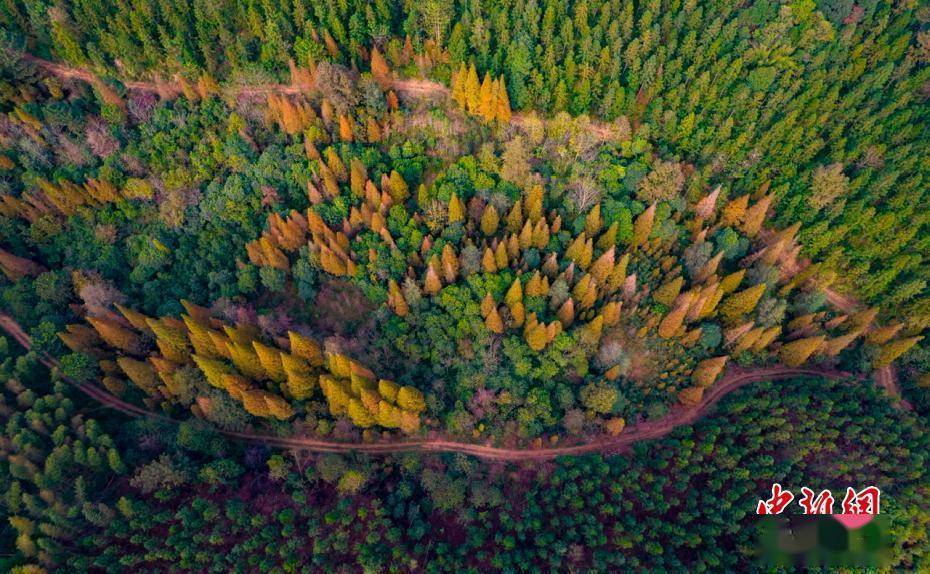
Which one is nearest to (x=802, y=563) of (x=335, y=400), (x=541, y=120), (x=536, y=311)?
(x=536, y=311)

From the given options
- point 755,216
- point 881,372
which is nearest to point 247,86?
point 755,216

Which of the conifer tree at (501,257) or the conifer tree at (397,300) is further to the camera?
the conifer tree at (501,257)

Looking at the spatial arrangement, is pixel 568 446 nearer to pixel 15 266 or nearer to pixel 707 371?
pixel 707 371

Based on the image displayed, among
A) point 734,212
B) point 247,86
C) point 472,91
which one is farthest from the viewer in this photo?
point 247,86

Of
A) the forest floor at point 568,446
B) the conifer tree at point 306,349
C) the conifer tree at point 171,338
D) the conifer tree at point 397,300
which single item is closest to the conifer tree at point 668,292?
the forest floor at point 568,446

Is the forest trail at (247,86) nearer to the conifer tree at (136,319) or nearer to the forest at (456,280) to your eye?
the forest at (456,280)

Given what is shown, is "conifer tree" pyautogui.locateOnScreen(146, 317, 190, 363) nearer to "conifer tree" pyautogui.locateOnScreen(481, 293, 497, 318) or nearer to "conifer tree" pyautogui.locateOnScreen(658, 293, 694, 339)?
"conifer tree" pyautogui.locateOnScreen(481, 293, 497, 318)

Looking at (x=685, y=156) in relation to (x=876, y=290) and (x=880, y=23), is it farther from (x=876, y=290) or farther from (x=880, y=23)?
(x=880, y=23)

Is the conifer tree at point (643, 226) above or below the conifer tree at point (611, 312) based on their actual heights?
above
